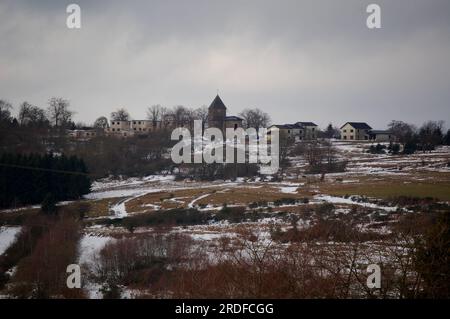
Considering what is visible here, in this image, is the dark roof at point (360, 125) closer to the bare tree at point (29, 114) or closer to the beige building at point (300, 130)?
the beige building at point (300, 130)

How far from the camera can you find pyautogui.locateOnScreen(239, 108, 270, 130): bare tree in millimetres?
75688

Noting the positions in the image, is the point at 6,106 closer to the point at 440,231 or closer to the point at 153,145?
the point at 153,145

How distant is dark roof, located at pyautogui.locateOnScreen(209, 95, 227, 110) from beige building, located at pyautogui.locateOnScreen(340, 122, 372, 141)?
928 inches

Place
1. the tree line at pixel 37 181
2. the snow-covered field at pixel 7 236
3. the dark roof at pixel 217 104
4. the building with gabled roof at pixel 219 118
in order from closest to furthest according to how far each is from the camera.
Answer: the snow-covered field at pixel 7 236, the tree line at pixel 37 181, the building with gabled roof at pixel 219 118, the dark roof at pixel 217 104

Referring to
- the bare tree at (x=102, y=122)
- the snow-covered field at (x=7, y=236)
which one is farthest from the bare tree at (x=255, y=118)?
the snow-covered field at (x=7, y=236)

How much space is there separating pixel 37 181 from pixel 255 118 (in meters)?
53.7

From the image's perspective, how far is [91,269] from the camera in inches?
511

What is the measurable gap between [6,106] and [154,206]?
42.7 meters

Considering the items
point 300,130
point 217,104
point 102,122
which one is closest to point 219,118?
point 217,104

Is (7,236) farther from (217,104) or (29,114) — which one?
(217,104)

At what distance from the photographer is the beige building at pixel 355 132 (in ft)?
220

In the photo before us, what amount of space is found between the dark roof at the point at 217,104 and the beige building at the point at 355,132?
2358 centimetres
